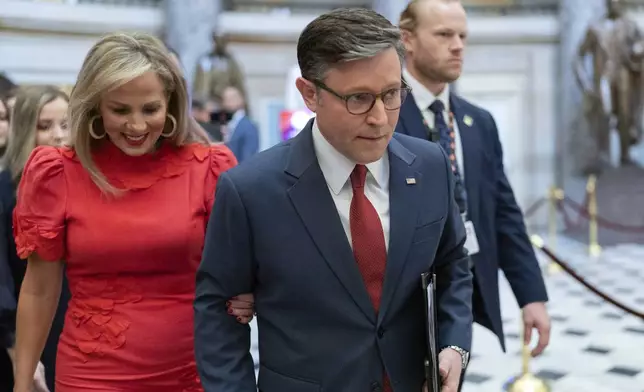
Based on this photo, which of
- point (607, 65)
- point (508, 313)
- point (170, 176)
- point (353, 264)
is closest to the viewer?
point (353, 264)

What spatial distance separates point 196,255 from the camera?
97.6 inches

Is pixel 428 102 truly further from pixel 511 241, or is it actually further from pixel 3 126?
pixel 3 126

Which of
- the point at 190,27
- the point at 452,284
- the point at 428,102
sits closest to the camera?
the point at 452,284

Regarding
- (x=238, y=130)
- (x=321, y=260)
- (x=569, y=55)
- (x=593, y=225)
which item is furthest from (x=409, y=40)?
(x=569, y=55)

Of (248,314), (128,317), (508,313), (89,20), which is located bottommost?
(508,313)

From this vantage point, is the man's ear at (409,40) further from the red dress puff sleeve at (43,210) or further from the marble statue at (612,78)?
the marble statue at (612,78)

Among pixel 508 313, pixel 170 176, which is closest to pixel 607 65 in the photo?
pixel 508 313

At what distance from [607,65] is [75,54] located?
940 centimetres

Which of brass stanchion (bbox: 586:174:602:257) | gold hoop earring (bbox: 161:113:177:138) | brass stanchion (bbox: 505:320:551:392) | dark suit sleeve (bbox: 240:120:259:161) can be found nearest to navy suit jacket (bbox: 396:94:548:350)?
gold hoop earring (bbox: 161:113:177:138)

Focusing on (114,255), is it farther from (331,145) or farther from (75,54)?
(75,54)

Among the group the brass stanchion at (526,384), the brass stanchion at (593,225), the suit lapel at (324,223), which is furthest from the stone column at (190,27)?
the suit lapel at (324,223)

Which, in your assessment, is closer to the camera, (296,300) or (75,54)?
(296,300)

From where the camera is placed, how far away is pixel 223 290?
1.94 metres

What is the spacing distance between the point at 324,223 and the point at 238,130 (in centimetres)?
582
